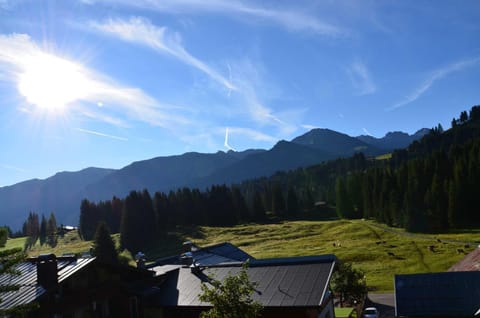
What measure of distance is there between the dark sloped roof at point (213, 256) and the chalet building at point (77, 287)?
1244cm

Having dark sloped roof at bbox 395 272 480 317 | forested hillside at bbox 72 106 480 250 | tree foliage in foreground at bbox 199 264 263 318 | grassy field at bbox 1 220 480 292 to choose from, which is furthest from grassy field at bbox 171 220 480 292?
tree foliage in foreground at bbox 199 264 263 318

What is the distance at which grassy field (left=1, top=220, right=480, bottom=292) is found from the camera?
6875 centimetres

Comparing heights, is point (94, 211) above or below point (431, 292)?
above

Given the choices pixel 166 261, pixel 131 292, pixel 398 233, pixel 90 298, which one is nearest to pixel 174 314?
pixel 131 292

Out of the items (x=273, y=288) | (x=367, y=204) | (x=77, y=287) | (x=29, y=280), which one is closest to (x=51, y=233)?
(x=367, y=204)

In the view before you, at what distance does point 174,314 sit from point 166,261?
1496 centimetres

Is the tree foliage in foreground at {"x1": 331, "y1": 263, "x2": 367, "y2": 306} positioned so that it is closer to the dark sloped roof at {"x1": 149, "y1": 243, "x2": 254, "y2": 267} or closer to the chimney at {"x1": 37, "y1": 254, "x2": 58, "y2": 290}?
the dark sloped roof at {"x1": 149, "y1": 243, "x2": 254, "y2": 267}

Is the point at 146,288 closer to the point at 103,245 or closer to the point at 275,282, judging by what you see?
the point at 275,282

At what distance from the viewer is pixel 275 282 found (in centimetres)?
2956

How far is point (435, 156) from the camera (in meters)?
140

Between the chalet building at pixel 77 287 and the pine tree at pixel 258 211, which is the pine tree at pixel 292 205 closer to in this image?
the pine tree at pixel 258 211

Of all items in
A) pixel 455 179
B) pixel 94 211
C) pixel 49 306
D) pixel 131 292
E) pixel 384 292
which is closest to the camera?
pixel 49 306

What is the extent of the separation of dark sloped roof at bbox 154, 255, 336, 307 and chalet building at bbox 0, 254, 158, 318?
2.39 metres

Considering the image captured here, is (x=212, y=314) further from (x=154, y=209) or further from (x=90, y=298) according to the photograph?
(x=154, y=209)
